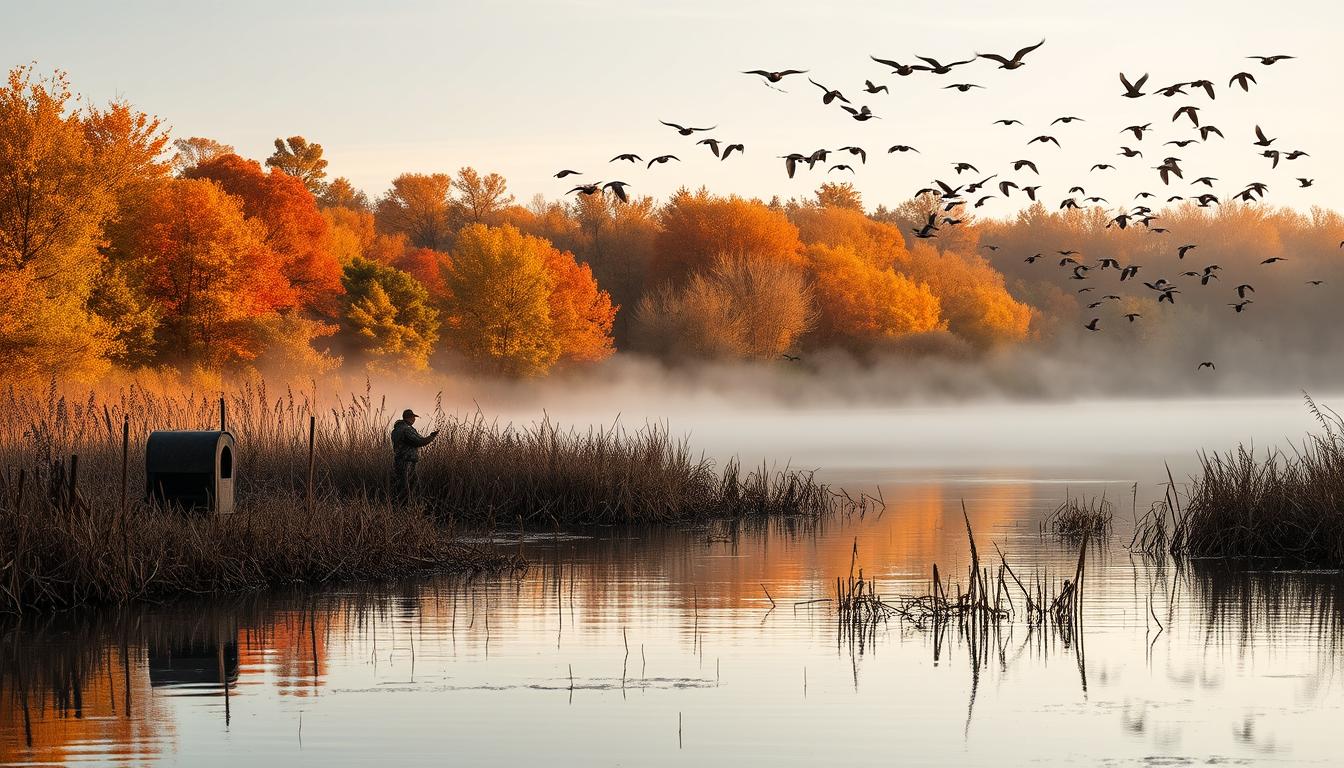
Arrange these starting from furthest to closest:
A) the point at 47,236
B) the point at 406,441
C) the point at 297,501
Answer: the point at 47,236, the point at 406,441, the point at 297,501

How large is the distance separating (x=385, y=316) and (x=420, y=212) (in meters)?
33.8

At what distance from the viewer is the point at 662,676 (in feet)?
38.4

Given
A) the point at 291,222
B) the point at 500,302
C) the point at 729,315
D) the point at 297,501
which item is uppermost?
the point at 291,222

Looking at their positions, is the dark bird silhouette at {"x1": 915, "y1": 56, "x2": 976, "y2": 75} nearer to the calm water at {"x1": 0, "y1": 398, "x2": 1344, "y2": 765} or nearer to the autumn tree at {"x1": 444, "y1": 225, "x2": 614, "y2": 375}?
the calm water at {"x1": 0, "y1": 398, "x2": 1344, "y2": 765}

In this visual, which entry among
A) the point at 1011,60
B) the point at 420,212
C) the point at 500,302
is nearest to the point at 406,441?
the point at 1011,60

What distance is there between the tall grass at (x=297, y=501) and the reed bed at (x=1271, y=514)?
7.61 meters

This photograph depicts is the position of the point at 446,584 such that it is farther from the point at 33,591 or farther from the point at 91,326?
the point at 91,326

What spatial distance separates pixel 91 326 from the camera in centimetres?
4400

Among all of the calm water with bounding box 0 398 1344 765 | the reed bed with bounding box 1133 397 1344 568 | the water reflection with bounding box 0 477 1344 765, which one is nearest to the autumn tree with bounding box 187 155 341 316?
the calm water with bounding box 0 398 1344 765

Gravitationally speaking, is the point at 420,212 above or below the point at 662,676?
above

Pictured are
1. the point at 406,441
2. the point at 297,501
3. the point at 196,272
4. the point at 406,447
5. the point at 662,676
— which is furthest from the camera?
the point at 196,272

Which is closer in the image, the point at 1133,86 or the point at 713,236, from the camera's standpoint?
the point at 1133,86

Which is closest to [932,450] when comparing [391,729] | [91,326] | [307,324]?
[307,324]

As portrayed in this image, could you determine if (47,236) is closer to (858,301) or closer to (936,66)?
(936,66)
